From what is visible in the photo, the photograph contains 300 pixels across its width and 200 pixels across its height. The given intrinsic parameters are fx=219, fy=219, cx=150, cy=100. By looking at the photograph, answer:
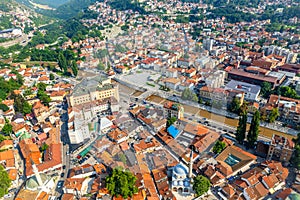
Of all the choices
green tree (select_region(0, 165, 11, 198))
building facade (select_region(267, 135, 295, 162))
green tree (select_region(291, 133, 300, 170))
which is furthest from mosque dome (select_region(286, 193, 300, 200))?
green tree (select_region(0, 165, 11, 198))

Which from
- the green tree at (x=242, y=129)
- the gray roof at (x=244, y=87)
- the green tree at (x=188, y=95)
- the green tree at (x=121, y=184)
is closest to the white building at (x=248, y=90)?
the gray roof at (x=244, y=87)

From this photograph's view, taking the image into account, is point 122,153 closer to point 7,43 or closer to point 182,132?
point 182,132

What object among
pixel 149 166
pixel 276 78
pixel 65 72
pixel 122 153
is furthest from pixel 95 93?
pixel 276 78

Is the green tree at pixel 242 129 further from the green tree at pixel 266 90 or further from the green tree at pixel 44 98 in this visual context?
the green tree at pixel 44 98

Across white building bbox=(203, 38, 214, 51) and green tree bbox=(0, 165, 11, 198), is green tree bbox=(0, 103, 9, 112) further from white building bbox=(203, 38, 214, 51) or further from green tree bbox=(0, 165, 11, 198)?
white building bbox=(203, 38, 214, 51)

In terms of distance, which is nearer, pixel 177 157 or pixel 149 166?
pixel 149 166

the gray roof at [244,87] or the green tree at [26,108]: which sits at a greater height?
the gray roof at [244,87]

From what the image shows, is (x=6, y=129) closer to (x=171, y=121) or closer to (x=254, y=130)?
(x=171, y=121)
